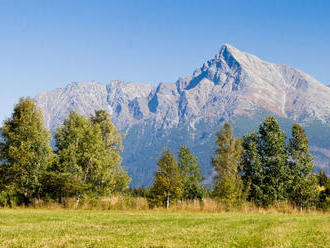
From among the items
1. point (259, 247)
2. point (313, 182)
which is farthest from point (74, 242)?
point (313, 182)

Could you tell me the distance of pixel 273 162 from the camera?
46.9 meters

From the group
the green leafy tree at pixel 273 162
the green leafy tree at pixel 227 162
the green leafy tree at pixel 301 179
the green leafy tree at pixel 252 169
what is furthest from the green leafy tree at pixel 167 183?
the green leafy tree at pixel 301 179

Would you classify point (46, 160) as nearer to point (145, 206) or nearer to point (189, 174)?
point (145, 206)

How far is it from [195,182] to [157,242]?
3466 centimetres

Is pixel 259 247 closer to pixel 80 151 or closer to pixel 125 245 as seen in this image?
pixel 125 245

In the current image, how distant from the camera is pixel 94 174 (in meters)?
41.4

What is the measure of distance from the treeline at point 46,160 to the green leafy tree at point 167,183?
6734 millimetres

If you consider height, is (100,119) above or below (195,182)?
above

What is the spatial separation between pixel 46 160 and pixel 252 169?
27344mm

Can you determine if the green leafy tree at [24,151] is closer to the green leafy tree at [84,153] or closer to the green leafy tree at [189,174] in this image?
the green leafy tree at [84,153]

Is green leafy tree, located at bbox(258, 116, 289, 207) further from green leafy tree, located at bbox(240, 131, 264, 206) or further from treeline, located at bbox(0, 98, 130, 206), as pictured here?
treeline, located at bbox(0, 98, 130, 206)

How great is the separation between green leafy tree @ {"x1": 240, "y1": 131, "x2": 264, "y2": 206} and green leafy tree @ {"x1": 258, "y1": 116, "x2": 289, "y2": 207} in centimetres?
65

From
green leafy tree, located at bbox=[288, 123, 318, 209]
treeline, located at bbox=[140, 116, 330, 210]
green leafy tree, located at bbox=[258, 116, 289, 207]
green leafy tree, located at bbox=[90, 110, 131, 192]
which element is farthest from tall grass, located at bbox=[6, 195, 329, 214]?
green leafy tree, located at bbox=[90, 110, 131, 192]

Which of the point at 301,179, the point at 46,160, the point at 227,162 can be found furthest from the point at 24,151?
the point at 301,179
